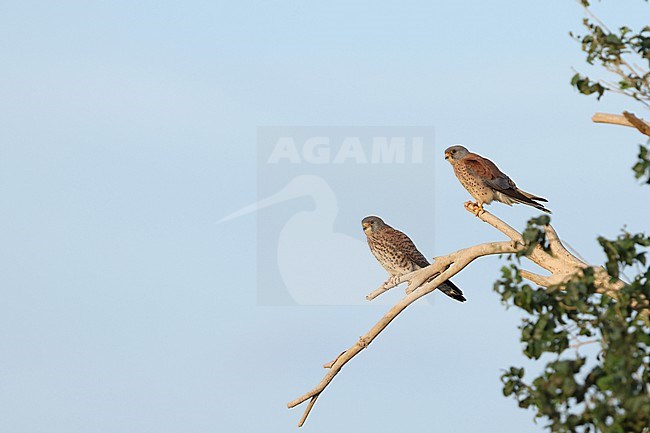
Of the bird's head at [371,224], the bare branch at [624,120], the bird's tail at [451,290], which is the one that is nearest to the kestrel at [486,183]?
the bird's head at [371,224]

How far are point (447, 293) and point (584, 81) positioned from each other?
444 centimetres

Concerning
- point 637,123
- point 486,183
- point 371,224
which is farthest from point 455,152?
point 637,123

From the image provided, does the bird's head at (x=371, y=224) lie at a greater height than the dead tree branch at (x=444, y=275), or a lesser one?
greater

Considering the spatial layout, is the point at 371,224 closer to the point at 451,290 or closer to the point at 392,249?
the point at 392,249

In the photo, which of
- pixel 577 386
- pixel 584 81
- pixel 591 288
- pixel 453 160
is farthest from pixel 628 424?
pixel 453 160

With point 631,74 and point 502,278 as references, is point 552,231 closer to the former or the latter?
point 631,74

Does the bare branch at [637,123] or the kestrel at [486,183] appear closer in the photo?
the bare branch at [637,123]

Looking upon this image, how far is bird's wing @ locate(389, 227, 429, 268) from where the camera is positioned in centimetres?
1247

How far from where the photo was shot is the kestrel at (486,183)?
1255cm

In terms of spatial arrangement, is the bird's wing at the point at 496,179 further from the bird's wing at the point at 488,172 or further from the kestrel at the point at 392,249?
the kestrel at the point at 392,249

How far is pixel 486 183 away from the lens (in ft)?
42.1

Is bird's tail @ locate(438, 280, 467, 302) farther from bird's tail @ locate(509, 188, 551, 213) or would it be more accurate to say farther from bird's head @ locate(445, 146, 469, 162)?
bird's head @ locate(445, 146, 469, 162)

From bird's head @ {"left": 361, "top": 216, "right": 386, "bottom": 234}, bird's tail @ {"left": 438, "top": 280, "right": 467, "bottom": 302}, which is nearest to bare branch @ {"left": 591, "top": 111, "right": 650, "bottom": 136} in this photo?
bird's tail @ {"left": 438, "top": 280, "right": 467, "bottom": 302}

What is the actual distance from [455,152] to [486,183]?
967mm
